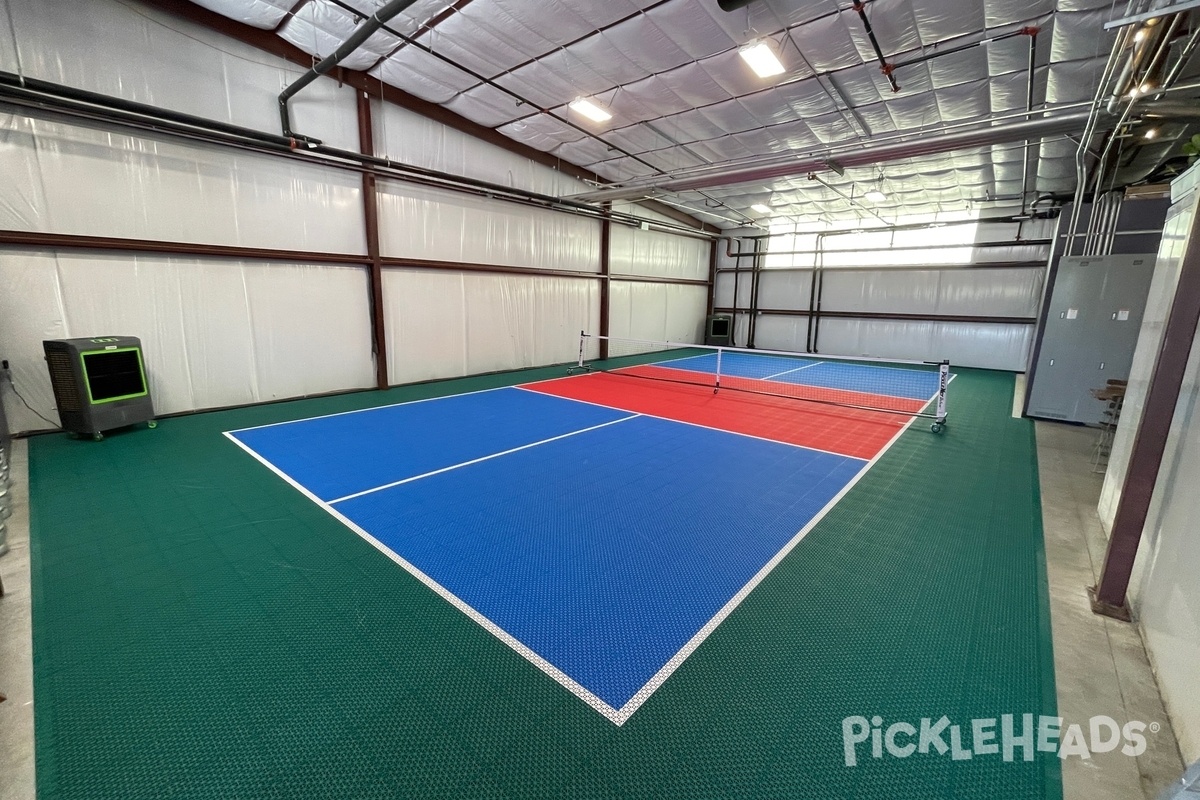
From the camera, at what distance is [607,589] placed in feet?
10.3

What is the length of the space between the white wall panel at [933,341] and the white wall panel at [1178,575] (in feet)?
42.4

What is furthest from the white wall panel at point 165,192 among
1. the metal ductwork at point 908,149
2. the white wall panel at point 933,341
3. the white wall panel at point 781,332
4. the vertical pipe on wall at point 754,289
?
the white wall panel at point 933,341

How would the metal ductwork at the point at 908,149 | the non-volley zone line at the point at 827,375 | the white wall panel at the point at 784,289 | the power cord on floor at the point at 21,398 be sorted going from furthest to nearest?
the white wall panel at the point at 784,289
the non-volley zone line at the point at 827,375
the metal ductwork at the point at 908,149
the power cord on floor at the point at 21,398

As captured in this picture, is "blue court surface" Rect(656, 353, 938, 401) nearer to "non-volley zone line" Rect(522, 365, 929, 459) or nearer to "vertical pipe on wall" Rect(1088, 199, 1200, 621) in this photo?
"non-volley zone line" Rect(522, 365, 929, 459)

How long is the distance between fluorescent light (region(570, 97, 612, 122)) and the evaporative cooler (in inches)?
293

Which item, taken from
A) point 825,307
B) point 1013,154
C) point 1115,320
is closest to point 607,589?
point 1115,320

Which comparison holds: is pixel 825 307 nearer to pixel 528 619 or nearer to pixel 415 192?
pixel 415 192

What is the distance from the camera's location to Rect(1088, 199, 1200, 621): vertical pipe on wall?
2738 millimetres

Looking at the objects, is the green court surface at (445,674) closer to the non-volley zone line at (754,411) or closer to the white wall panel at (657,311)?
the non-volley zone line at (754,411)

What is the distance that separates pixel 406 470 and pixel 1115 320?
9.74 metres

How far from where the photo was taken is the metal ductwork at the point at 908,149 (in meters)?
6.52

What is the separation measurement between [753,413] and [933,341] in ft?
34.8

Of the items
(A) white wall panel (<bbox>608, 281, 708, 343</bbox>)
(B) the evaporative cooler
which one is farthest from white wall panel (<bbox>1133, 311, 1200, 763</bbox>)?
(A) white wall panel (<bbox>608, 281, 708, 343</bbox>)

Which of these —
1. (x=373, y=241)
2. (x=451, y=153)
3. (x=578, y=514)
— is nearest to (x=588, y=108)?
(x=451, y=153)
